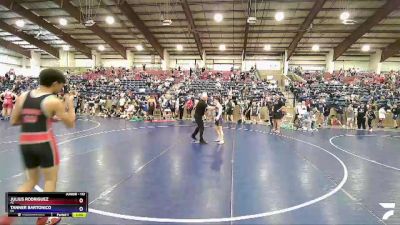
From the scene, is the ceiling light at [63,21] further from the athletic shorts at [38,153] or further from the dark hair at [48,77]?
the athletic shorts at [38,153]

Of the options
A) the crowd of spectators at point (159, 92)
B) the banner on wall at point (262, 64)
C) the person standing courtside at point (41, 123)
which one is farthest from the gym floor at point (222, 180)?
the banner on wall at point (262, 64)

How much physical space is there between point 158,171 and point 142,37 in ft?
83.5

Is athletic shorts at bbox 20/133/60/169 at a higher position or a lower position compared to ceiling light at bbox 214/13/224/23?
lower

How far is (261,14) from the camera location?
24.2 meters

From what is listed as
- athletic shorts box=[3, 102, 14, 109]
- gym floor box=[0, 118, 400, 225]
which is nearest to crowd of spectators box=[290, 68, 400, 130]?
gym floor box=[0, 118, 400, 225]

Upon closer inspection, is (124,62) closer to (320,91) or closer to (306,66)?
(306,66)

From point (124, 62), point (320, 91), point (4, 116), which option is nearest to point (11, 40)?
point (124, 62)

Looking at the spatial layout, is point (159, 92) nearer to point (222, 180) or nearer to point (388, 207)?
point (222, 180)
